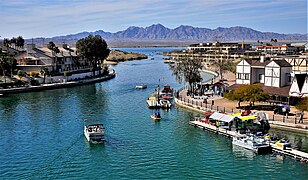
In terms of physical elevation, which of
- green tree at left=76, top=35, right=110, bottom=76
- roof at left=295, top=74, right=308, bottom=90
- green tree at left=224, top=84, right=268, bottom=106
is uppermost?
green tree at left=76, top=35, right=110, bottom=76

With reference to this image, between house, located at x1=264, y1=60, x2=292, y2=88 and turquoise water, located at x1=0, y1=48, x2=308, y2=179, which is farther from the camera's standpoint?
house, located at x1=264, y1=60, x2=292, y2=88

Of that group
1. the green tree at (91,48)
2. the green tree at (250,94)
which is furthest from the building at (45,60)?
the green tree at (250,94)

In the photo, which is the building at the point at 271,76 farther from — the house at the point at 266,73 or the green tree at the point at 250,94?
the green tree at the point at 250,94

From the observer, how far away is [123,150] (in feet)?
130

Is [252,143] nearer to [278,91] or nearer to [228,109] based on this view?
[228,109]

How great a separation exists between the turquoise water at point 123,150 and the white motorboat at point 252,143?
771 millimetres

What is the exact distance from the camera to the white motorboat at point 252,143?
3847cm

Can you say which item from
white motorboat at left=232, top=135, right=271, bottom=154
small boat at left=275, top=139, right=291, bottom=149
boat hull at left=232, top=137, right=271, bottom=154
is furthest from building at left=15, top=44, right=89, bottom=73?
small boat at left=275, top=139, right=291, bottom=149

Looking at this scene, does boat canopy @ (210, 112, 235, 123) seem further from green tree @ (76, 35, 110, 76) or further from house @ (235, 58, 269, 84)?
green tree @ (76, 35, 110, 76)

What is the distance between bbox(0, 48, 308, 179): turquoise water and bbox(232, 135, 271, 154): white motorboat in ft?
2.53

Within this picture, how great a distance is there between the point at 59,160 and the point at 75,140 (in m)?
6.97

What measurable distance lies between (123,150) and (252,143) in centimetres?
1411

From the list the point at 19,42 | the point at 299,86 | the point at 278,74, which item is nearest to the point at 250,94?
the point at 299,86

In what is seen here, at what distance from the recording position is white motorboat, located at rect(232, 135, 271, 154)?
3847 centimetres
